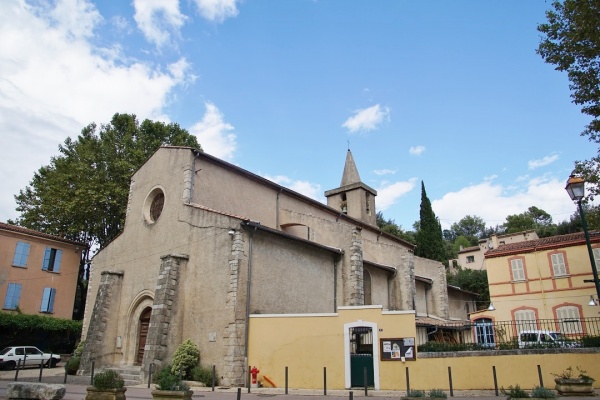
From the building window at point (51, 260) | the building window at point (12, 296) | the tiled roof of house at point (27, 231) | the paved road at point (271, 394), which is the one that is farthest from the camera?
the building window at point (51, 260)

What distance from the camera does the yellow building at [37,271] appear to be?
26469 millimetres

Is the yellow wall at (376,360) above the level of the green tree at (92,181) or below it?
below

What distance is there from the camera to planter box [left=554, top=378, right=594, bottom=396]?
1085cm

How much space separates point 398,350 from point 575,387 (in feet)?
16.2

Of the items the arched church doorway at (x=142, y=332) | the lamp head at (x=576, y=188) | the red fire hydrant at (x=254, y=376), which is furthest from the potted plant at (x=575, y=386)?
the arched church doorway at (x=142, y=332)

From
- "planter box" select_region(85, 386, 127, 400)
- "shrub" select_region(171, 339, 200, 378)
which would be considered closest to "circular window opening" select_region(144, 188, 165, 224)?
"shrub" select_region(171, 339, 200, 378)

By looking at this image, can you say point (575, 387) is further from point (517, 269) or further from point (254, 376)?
point (517, 269)

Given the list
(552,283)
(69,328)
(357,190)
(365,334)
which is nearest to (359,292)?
(365,334)

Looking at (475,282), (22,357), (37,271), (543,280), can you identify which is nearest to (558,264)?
(543,280)

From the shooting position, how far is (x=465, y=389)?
44.3 ft

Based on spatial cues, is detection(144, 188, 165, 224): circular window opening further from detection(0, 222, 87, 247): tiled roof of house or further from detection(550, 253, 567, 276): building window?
detection(550, 253, 567, 276): building window

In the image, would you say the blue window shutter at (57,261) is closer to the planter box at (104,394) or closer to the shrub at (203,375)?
the shrub at (203,375)

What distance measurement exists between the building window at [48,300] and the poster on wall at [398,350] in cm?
2407

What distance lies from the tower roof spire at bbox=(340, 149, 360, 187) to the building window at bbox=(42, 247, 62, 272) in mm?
22187
